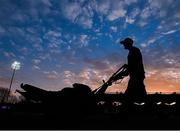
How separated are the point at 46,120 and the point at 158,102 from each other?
3981 millimetres

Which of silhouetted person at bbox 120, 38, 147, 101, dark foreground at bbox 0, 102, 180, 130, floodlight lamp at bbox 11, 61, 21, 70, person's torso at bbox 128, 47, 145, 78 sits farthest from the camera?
floodlight lamp at bbox 11, 61, 21, 70

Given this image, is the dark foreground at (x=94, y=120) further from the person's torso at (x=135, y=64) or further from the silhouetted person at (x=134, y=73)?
the person's torso at (x=135, y=64)

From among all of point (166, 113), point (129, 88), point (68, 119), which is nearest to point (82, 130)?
point (68, 119)

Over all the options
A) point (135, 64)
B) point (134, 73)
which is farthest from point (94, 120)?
point (135, 64)

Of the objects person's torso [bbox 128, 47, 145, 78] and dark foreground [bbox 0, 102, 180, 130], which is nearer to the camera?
dark foreground [bbox 0, 102, 180, 130]

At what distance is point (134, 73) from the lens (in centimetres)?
753

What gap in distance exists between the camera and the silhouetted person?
286 inches

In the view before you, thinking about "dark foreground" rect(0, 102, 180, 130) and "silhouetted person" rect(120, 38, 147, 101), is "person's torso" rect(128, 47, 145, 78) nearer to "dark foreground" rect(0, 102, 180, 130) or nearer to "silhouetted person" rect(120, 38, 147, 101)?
"silhouetted person" rect(120, 38, 147, 101)

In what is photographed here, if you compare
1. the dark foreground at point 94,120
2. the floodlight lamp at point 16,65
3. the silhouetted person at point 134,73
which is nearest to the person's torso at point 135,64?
the silhouetted person at point 134,73

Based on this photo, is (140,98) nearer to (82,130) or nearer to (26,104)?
(82,130)

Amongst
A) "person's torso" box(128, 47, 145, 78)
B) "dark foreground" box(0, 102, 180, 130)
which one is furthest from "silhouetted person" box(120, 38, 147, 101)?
"dark foreground" box(0, 102, 180, 130)

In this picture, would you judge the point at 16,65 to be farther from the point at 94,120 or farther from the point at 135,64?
the point at 135,64

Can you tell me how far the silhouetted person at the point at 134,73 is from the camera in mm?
7273

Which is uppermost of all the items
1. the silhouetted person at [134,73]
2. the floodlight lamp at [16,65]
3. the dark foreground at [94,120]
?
the floodlight lamp at [16,65]
